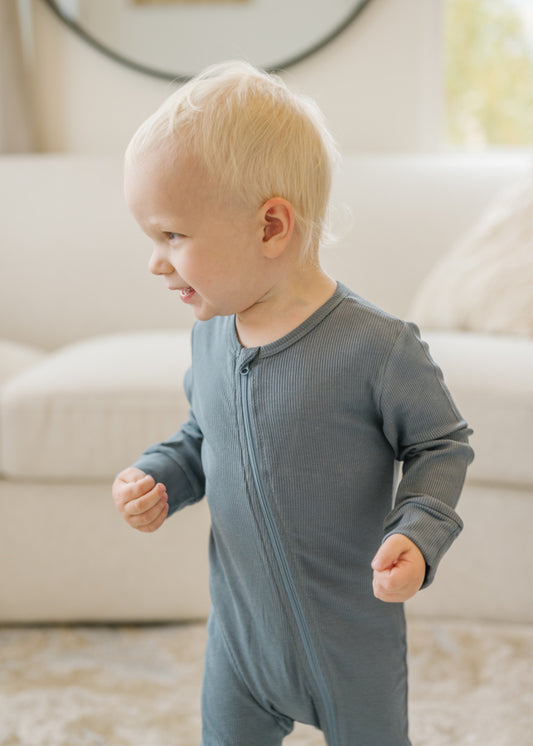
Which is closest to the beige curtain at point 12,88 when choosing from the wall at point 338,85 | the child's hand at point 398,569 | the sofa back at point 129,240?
the wall at point 338,85

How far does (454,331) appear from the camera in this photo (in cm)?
162

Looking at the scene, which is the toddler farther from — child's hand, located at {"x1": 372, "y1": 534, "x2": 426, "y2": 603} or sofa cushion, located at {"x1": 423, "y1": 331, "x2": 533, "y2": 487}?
sofa cushion, located at {"x1": 423, "y1": 331, "x2": 533, "y2": 487}

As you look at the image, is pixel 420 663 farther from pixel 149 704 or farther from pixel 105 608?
pixel 105 608

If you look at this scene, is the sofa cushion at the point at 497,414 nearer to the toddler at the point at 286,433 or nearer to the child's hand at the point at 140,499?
the toddler at the point at 286,433

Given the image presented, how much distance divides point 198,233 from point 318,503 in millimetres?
261

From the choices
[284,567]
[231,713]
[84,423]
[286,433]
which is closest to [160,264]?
[286,433]

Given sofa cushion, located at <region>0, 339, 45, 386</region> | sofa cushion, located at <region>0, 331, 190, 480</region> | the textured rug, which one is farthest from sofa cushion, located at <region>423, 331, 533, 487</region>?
sofa cushion, located at <region>0, 339, 45, 386</region>

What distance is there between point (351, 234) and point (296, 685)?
1300mm

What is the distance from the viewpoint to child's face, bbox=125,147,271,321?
26.2 inches

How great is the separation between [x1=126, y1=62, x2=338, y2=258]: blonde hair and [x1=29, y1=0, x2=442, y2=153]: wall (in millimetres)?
1684

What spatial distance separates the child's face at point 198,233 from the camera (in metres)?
0.67

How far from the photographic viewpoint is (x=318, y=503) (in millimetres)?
735

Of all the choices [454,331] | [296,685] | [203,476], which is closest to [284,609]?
[296,685]

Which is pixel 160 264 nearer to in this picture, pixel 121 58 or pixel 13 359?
pixel 13 359
